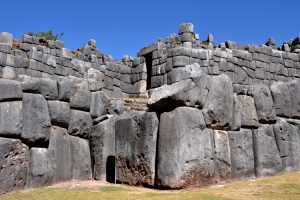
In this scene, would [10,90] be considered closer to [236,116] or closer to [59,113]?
[59,113]

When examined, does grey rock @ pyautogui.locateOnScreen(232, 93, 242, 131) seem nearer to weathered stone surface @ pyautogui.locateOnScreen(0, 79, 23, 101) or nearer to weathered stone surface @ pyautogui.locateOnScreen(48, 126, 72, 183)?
weathered stone surface @ pyautogui.locateOnScreen(48, 126, 72, 183)

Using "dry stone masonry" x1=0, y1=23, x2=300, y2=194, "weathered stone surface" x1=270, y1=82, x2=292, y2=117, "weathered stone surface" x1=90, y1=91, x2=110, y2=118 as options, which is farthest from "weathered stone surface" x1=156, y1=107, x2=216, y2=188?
"weathered stone surface" x1=90, y1=91, x2=110, y2=118

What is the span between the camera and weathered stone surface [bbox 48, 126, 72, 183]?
922 centimetres

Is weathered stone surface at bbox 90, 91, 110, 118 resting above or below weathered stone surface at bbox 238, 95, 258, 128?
above

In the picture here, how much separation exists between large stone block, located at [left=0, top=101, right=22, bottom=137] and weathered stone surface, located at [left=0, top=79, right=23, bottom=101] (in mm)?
122

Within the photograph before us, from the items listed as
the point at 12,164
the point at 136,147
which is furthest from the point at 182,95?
the point at 12,164

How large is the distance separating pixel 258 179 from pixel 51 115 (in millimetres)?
4429

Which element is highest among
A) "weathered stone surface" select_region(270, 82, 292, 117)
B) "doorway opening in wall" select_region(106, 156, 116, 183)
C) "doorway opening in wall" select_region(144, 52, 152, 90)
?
"doorway opening in wall" select_region(144, 52, 152, 90)

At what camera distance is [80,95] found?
10031 millimetres

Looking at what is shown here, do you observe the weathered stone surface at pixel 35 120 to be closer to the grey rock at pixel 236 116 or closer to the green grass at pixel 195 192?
the green grass at pixel 195 192

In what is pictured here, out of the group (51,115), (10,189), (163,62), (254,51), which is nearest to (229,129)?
(51,115)

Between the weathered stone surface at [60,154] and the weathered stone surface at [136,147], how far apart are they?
127cm

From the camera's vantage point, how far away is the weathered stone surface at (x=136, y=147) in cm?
827

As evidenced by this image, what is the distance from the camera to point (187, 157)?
7770 millimetres
